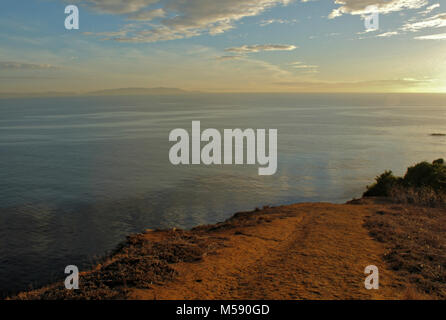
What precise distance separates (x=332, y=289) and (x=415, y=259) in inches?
202

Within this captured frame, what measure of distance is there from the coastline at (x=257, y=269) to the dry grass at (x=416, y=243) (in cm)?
19

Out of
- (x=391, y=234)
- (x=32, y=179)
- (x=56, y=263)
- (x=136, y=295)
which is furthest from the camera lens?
(x=32, y=179)

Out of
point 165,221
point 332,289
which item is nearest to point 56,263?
point 165,221

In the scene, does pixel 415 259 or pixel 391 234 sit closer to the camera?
pixel 415 259

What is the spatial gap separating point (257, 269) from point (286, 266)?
122 cm

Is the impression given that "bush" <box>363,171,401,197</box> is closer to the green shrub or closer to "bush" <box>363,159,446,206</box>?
"bush" <box>363,159,446,206</box>

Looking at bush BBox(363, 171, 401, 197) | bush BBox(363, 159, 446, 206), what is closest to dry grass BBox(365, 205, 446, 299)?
bush BBox(363, 159, 446, 206)

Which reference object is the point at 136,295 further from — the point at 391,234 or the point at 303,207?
the point at 303,207

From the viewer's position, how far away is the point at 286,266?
13406mm

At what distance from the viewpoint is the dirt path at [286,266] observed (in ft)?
36.1

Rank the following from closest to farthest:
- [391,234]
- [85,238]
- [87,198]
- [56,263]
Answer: [391,234], [56,263], [85,238], [87,198]

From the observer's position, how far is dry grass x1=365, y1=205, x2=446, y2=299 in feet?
38.3

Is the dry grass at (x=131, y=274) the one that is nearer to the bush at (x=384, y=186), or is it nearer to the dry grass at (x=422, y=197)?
the dry grass at (x=422, y=197)

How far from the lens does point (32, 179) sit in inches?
1818
